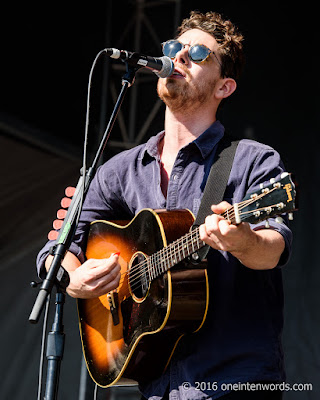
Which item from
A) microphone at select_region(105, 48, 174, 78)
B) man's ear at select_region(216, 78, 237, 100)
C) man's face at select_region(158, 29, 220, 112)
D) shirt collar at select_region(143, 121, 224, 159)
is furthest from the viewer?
man's ear at select_region(216, 78, 237, 100)

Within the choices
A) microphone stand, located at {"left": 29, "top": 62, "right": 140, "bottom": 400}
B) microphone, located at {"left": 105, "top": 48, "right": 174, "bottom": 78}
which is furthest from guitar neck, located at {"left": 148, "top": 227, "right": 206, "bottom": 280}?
microphone, located at {"left": 105, "top": 48, "right": 174, "bottom": 78}

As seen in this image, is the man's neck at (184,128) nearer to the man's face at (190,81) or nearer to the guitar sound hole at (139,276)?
the man's face at (190,81)

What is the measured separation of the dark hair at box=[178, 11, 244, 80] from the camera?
3064 mm

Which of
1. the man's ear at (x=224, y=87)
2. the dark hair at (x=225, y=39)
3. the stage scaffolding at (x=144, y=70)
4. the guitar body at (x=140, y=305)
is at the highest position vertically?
the stage scaffolding at (x=144, y=70)

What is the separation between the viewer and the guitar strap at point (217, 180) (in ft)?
8.05

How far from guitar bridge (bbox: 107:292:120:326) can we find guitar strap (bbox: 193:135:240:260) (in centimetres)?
66

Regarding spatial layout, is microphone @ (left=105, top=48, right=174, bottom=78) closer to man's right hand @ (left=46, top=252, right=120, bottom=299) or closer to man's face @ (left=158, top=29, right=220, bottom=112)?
man's face @ (left=158, top=29, right=220, bottom=112)

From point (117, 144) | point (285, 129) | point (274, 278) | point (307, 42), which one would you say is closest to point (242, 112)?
point (285, 129)

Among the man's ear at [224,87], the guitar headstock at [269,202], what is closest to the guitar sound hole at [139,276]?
the guitar headstock at [269,202]

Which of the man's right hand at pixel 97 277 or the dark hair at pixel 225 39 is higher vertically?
→ the dark hair at pixel 225 39

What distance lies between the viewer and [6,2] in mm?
4324

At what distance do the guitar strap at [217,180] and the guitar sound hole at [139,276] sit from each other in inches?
14.1

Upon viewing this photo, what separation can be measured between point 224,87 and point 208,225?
4.00 ft

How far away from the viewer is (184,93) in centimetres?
289
